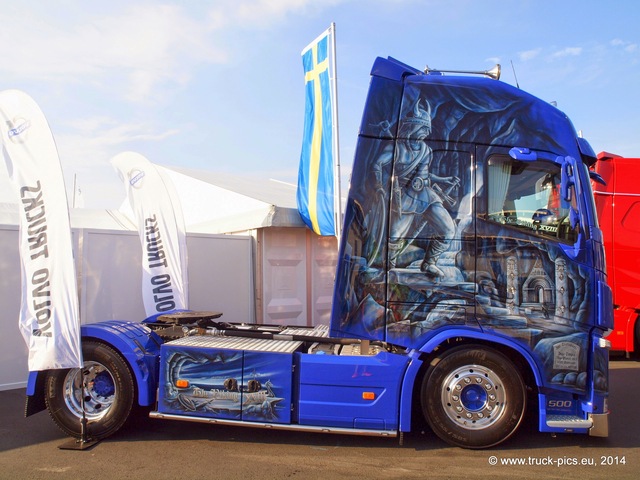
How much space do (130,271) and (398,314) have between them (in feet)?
18.7

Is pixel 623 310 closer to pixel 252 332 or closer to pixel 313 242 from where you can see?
pixel 313 242

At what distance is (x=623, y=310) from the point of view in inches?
402

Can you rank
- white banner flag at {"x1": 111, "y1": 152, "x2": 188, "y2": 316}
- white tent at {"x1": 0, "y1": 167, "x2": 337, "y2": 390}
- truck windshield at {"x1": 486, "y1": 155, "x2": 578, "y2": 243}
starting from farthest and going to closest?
white banner flag at {"x1": 111, "y1": 152, "x2": 188, "y2": 316} < white tent at {"x1": 0, "y1": 167, "x2": 337, "y2": 390} < truck windshield at {"x1": 486, "y1": 155, "x2": 578, "y2": 243}

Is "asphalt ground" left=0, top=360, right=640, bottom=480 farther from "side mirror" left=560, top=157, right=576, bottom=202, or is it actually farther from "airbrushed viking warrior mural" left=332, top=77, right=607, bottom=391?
"side mirror" left=560, top=157, right=576, bottom=202

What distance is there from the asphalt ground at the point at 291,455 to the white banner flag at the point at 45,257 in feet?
3.08

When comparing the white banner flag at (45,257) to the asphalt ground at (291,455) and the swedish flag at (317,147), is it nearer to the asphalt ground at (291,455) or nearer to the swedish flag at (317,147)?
the asphalt ground at (291,455)

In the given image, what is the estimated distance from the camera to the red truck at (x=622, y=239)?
10.2 m

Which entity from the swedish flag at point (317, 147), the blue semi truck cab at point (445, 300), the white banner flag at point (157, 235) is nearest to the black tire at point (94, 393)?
the blue semi truck cab at point (445, 300)

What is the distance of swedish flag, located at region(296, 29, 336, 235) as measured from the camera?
381 inches

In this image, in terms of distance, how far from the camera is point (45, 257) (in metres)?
5.56

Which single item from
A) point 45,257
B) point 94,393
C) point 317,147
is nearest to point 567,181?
point 45,257

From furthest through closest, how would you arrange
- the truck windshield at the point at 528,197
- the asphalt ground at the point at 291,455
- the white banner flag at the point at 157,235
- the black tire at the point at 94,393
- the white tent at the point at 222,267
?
the white banner flag at the point at 157,235 < the white tent at the point at 222,267 < the black tire at the point at 94,393 < the truck windshield at the point at 528,197 < the asphalt ground at the point at 291,455

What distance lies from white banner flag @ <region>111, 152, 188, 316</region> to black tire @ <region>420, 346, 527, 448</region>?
4972 mm

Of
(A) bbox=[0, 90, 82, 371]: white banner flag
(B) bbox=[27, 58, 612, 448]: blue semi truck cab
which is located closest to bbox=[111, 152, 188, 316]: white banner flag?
(B) bbox=[27, 58, 612, 448]: blue semi truck cab
